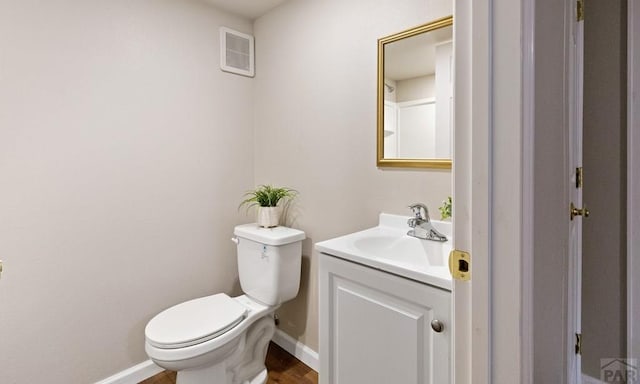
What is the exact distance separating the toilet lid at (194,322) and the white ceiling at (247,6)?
5.79ft

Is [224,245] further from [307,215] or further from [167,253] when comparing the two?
[307,215]

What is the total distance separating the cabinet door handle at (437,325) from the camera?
0.95 meters

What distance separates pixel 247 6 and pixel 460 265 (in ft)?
6.69

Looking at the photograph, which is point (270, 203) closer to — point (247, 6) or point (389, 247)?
point (389, 247)

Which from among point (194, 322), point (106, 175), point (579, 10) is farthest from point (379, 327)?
point (106, 175)

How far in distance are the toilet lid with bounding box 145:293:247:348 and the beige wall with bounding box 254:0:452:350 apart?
51 cm

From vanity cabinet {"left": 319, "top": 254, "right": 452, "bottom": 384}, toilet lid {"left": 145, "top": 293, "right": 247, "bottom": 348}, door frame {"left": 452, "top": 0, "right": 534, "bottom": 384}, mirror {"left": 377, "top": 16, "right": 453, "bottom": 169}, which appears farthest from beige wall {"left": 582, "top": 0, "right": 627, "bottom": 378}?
toilet lid {"left": 145, "top": 293, "right": 247, "bottom": 348}

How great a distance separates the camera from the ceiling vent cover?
2078mm

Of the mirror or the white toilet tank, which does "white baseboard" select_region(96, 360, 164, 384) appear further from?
the mirror

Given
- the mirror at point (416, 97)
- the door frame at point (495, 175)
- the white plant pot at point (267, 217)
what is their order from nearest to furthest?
the door frame at point (495, 175)
the mirror at point (416, 97)
the white plant pot at point (267, 217)

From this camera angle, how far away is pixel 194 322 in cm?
152

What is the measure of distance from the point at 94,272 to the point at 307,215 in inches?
45.6

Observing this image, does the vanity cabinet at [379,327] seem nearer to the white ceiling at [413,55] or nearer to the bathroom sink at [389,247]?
the bathroom sink at [389,247]
